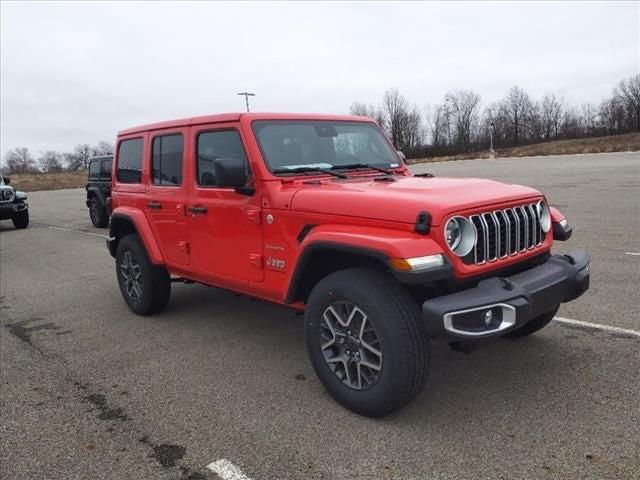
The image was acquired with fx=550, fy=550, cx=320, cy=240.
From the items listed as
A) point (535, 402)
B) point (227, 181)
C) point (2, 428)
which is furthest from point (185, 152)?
point (535, 402)

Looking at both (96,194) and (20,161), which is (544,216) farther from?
(20,161)

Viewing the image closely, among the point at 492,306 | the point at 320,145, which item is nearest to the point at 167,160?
the point at 320,145

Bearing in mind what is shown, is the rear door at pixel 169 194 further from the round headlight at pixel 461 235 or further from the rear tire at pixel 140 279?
the round headlight at pixel 461 235

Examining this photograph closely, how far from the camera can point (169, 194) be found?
495 cm

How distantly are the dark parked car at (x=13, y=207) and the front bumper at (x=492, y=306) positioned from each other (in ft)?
51.5

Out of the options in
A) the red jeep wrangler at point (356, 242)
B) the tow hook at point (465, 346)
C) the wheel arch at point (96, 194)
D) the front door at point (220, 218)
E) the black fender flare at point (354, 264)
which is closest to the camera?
the black fender flare at point (354, 264)

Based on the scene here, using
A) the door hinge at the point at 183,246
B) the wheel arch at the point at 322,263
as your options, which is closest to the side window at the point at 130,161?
the door hinge at the point at 183,246

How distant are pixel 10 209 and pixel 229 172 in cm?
1429

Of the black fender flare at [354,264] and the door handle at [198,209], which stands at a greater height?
the door handle at [198,209]

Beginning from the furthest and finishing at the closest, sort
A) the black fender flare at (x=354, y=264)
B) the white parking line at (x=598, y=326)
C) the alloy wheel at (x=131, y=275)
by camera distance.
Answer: the alloy wheel at (x=131, y=275), the white parking line at (x=598, y=326), the black fender flare at (x=354, y=264)

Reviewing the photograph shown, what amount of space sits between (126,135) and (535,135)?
304 ft

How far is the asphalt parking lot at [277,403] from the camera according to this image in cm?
290

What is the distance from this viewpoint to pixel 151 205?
5.23 m

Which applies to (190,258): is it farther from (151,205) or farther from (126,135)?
(126,135)
